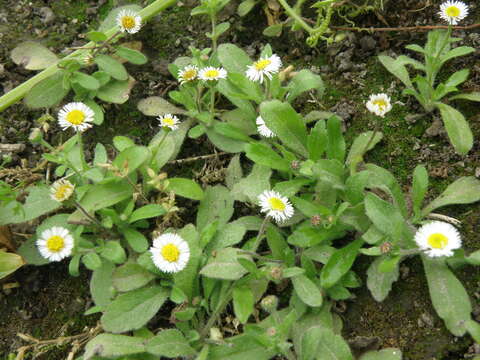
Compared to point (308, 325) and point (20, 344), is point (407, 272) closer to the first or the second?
point (308, 325)

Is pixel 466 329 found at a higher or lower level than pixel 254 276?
higher

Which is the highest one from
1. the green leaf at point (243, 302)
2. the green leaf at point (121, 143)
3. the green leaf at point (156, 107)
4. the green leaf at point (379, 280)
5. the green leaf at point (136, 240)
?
the green leaf at point (379, 280)

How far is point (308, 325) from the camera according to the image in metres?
2.16

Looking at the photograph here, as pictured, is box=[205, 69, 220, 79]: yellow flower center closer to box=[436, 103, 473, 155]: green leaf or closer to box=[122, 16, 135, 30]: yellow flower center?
box=[122, 16, 135, 30]: yellow flower center

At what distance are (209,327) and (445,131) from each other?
1.45 m

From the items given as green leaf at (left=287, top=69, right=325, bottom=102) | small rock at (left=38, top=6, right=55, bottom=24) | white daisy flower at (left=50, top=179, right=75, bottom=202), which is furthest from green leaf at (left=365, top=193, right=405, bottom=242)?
small rock at (left=38, top=6, right=55, bottom=24)

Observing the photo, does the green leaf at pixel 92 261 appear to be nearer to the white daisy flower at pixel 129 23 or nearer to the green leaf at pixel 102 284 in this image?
the green leaf at pixel 102 284

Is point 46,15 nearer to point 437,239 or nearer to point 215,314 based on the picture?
point 215,314

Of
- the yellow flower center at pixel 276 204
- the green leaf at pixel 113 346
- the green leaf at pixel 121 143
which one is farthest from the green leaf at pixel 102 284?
the yellow flower center at pixel 276 204

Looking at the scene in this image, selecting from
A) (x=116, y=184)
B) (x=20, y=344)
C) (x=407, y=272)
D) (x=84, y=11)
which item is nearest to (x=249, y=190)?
(x=116, y=184)

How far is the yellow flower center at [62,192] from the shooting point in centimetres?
219

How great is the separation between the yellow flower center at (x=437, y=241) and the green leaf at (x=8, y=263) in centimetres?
177

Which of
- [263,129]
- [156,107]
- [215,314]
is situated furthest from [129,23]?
[215,314]

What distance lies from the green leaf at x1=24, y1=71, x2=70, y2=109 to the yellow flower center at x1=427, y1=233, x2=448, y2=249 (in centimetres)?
195
